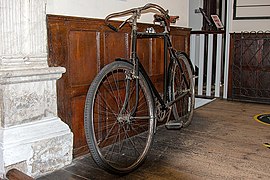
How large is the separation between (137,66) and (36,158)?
0.86 m

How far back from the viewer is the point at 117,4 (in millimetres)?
2447

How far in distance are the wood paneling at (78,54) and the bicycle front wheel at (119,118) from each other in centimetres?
12

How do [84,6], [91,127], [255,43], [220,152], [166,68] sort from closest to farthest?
[91,127]
[84,6]
[220,152]
[166,68]
[255,43]

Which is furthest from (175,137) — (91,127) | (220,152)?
(91,127)

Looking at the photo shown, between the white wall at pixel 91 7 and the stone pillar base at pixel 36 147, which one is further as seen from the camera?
the white wall at pixel 91 7

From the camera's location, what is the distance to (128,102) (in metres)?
2.15

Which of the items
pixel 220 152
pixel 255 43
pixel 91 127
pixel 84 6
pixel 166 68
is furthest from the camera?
pixel 255 43

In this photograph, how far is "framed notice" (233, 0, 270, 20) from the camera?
418cm

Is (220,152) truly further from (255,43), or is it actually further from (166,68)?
(255,43)

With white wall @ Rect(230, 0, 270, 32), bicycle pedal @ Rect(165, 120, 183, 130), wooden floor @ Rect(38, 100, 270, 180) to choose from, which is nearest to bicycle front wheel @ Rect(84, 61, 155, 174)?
wooden floor @ Rect(38, 100, 270, 180)

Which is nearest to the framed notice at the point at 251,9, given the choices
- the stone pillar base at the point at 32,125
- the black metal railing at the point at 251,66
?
the black metal railing at the point at 251,66

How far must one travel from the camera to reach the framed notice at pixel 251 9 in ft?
13.7

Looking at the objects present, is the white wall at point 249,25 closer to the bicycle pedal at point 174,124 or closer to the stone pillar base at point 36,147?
the bicycle pedal at point 174,124

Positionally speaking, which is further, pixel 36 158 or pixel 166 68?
pixel 166 68
